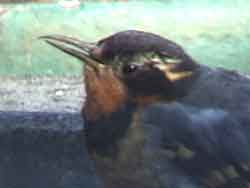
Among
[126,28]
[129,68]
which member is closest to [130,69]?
[129,68]

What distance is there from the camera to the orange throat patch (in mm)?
5926

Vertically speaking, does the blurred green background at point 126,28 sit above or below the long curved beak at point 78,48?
below

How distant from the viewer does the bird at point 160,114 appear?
5930mm

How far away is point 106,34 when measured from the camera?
7.04m

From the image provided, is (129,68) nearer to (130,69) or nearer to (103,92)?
(130,69)

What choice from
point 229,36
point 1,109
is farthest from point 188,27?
point 1,109

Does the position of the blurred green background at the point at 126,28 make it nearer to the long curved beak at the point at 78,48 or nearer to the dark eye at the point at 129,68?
the long curved beak at the point at 78,48

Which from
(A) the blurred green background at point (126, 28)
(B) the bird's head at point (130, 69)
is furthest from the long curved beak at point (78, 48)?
(A) the blurred green background at point (126, 28)

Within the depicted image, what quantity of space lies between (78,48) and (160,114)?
1.21 feet

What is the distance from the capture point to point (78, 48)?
5996 millimetres

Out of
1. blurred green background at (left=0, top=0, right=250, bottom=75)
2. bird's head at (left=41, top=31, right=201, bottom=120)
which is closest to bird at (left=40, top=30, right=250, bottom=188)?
bird's head at (left=41, top=31, right=201, bottom=120)

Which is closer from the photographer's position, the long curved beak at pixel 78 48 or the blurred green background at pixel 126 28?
the long curved beak at pixel 78 48

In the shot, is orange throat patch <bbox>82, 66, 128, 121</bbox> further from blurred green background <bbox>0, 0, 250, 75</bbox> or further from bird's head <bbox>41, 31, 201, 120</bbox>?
blurred green background <bbox>0, 0, 250, 75</bbox>

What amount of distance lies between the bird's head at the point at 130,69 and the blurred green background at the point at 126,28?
0.96m
